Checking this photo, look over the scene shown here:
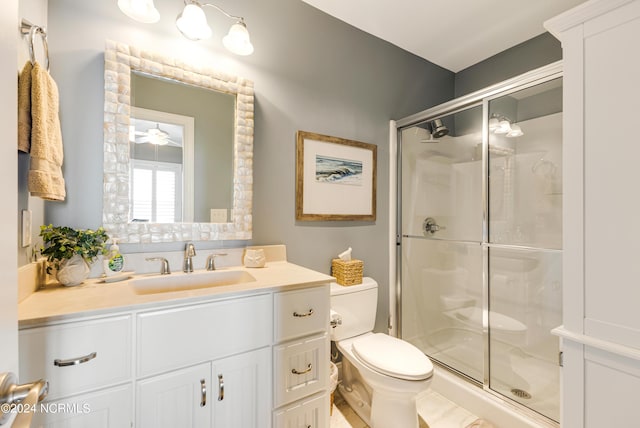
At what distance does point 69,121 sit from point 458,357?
8.81ft

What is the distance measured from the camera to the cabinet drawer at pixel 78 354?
78 cm

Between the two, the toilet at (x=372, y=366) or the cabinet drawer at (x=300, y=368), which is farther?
the toilet at (x=372, y=366)

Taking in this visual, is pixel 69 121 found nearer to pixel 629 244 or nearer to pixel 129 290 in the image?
pixel 129 290

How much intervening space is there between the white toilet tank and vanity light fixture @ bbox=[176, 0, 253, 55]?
1457 millimetres

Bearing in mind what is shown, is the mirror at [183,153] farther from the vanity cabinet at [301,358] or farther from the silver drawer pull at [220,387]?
the silver drawer pull at [220,387]

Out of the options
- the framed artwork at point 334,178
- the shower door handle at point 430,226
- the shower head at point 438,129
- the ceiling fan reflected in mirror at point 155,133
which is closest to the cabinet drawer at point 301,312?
the framed artwork at point 334,178

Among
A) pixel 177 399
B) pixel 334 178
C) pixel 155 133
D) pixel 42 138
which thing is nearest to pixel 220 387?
pixel 177 399

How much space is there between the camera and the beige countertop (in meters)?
0.83

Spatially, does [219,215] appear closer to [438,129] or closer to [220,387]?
[220,387]

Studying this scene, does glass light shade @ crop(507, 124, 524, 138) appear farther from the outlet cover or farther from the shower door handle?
the outlet cover

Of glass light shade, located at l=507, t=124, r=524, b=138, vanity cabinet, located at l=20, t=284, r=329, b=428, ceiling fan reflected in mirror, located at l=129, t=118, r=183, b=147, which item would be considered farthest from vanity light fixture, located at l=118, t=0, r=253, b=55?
glass light shade, located at l=507, t=124, r=524, b=138

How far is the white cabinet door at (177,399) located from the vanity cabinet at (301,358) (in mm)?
265

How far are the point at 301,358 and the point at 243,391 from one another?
0.83 ft

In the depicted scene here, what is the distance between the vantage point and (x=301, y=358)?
3.99ft
